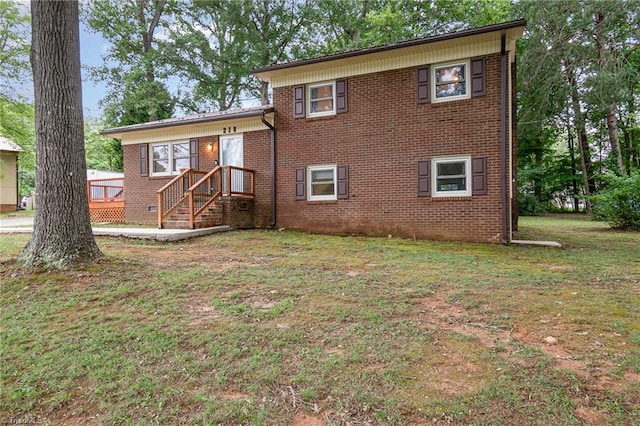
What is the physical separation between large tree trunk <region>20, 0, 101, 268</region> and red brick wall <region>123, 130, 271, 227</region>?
21.3ft

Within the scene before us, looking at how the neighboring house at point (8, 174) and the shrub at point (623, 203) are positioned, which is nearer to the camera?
the shrub at point (623, 203)

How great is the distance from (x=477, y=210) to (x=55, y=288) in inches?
331

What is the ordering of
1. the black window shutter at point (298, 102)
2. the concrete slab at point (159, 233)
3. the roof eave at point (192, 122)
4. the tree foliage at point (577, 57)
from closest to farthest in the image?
the concrete slab at point (159, 233), the black window shutter at point (298, 102), the roof eave at point (192, 122), the tree foliage at point (577, 57)

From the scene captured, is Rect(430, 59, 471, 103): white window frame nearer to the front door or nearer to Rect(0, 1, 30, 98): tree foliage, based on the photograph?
the front door

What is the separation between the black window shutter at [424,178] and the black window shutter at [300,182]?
11.1ft

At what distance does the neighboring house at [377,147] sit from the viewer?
8.61 metres

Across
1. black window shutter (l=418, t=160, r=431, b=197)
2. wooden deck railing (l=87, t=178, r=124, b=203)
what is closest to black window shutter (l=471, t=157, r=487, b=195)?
black window shutter (l=418, t=160, r=431, b=197)

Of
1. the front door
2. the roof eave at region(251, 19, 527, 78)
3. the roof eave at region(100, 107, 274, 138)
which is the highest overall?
the roof eave at region(251, 19, 527, 78)

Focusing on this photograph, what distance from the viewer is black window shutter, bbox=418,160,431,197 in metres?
9.17

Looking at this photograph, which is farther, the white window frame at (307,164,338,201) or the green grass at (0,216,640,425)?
the white window frame at (307,164,338,201)

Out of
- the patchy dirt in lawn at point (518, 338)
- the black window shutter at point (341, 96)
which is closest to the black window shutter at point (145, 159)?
the black window shutter at point (341, 96)

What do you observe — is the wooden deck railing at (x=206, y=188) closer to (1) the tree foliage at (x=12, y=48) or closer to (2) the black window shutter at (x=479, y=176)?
(2) the black window shutter at (x=479, y=176)

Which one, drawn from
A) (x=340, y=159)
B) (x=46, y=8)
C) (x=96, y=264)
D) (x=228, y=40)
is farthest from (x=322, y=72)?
(x=228, y=40)

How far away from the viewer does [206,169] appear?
12.2 metres
